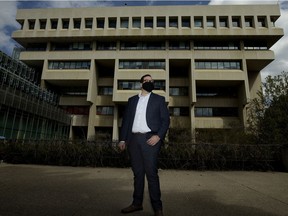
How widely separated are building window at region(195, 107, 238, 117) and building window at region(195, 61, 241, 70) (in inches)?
250

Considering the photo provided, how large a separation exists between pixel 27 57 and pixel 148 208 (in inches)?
1413

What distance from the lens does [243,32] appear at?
30141 mm

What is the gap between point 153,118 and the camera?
9.70ft

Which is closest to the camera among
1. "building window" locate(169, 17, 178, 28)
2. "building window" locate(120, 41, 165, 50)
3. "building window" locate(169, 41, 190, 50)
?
"building window" locate(169, 41, 190, 50)

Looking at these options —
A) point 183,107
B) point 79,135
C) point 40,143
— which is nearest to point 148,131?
point 40,143

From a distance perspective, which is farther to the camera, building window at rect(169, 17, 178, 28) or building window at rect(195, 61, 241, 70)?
building window at rect(169, 17, 178, 28)

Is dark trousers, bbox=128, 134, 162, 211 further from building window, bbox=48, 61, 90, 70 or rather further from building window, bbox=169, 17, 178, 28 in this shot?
building window, bbox=169, 17, 178, 28

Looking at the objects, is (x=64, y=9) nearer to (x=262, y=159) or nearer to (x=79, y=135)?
(x=79, y=135)

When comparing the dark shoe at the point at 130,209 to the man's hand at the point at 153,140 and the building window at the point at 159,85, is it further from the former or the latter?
the building window at the point at 159,85

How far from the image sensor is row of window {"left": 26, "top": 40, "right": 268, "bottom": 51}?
31719 millimetres

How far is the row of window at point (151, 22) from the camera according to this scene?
3112 centimetres

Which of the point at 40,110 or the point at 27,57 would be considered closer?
the point at 40,110

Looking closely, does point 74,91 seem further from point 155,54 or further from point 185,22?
point 185,22

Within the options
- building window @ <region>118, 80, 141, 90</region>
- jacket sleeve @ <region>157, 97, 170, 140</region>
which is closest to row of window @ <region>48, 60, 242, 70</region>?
building window @ <region>118, 80, 141, 90</region>
